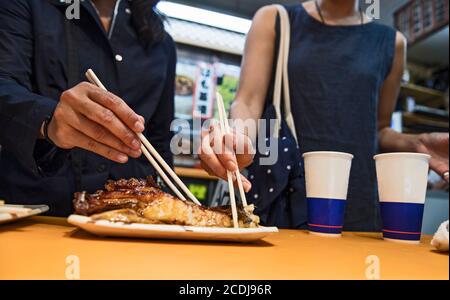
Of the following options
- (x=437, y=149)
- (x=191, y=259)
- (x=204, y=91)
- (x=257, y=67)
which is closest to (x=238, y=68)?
(x=204, y=91)

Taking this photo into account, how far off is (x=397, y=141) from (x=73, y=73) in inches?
50.9

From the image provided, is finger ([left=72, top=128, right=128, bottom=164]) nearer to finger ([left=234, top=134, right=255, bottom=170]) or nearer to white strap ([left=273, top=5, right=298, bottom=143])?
finger ([left=234, top=134, right=255, bottom=170])

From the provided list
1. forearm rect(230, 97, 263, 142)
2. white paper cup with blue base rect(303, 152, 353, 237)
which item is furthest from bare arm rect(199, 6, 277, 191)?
white paper cup with blue base rect(303, 152, 353, 237)

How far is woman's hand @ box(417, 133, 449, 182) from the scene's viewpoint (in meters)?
1.19

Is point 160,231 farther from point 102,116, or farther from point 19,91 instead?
point 19,91

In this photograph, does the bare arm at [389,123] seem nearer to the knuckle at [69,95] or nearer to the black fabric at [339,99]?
the black fabric at [339,99]

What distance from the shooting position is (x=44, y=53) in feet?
3.65

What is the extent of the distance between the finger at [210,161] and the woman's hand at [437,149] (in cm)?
74

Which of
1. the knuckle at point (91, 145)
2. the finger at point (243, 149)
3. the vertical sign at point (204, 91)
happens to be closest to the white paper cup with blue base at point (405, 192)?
the finger at point (243, 149)

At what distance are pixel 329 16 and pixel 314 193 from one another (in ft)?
3.03

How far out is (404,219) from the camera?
33.7 inches

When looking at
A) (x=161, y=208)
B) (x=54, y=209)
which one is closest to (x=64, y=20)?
(x=54, y=209)

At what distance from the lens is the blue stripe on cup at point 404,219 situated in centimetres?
85
